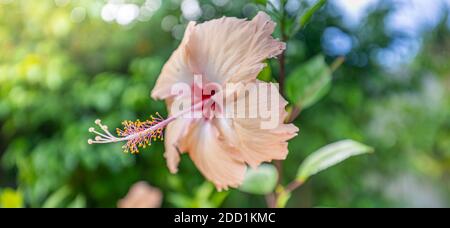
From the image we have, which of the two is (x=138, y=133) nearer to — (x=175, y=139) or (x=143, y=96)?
(x=175, y=139)

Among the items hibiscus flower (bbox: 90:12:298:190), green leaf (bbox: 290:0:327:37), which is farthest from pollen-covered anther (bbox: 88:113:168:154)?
green leaf (bbox: 290:0:327:37)

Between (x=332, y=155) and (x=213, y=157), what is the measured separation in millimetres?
174

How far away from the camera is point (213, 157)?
347mm

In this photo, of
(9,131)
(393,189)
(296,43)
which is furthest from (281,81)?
(393,189)

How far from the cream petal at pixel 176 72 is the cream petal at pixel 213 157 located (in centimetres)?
4

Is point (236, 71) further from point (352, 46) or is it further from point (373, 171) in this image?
point (373, 171)

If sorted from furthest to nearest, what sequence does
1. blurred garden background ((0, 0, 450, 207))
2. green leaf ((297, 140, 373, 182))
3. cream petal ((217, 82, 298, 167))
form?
blurred garden background ((0, 0, 450, 207)), green leaf ((297, 140, 373, 182)), cream petal ((217, 82, 298, 167))

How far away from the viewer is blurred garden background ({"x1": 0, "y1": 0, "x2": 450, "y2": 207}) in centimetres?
151

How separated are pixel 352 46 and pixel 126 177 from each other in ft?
3.08

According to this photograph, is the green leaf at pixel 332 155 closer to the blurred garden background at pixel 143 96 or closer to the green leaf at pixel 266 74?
the green leaf at pixel 266 74

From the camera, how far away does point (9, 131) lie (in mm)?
1823

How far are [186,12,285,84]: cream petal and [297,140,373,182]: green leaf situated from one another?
0.17 metres

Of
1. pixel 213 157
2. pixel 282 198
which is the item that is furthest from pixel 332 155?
pixel 213 157

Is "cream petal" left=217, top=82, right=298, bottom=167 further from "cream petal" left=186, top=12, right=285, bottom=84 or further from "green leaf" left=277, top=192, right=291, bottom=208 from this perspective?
"green leaf" left=277, top=192, right=291, bottom=208
